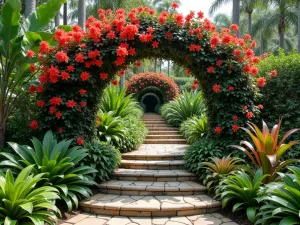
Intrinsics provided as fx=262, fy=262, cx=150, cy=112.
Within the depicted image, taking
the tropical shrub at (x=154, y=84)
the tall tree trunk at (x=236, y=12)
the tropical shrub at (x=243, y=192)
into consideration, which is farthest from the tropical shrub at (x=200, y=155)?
the tropical shrub at (x=154, y=84)

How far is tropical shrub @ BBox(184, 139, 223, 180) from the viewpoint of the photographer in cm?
543

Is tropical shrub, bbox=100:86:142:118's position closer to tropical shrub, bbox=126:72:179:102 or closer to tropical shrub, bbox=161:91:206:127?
tropical shrub, bbox=161:91:206:127

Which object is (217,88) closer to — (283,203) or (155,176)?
(155,176)

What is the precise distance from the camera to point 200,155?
556 centimetres

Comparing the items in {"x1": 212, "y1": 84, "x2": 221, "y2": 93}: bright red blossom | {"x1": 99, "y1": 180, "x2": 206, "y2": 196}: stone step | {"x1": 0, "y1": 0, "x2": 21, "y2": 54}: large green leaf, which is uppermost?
{"x1": 0, "y1": 0, "x2": 21, "y2": 54}: large green leaf

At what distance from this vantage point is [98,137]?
6656 mm

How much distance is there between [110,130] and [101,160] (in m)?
1.67

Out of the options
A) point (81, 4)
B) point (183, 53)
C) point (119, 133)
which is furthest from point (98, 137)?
point (81, 4)

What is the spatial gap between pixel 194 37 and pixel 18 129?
169 inches

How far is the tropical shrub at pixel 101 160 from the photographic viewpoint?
17.0 feet

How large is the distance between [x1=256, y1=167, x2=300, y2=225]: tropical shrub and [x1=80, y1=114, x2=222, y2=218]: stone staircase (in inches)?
40.2

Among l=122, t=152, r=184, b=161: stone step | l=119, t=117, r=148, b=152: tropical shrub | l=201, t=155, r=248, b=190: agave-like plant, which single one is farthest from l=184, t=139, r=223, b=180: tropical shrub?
l=119, t=117, r=148, b=152: tropical shrub

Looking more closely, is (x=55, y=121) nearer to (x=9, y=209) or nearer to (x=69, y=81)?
(x=69, y=81)

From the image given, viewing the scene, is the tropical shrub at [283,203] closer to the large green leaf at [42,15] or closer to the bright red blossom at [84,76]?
the bright red blossom at [84,76]
